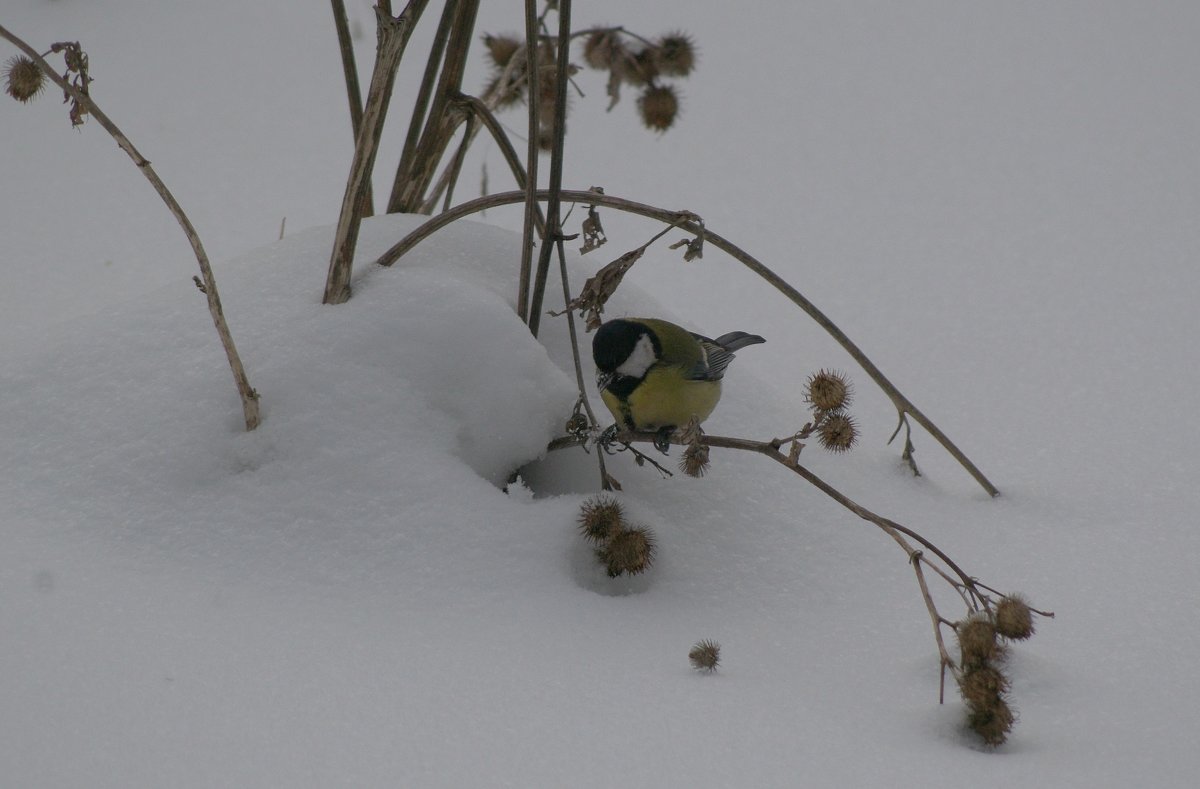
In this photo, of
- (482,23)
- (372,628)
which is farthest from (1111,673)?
(482,23)

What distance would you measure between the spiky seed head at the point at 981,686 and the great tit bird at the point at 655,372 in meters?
0.66

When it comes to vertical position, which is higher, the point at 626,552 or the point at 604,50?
the point at 604,50

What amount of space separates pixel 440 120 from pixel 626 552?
3.22 feet

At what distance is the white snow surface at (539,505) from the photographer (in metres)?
1.19

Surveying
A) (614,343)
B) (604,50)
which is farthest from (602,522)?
(604,50)

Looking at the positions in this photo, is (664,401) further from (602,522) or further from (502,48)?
(502,48)

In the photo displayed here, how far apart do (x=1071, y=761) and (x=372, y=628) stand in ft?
2.84

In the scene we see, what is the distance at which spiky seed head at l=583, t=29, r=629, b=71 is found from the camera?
2.17 m

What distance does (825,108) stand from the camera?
3.68 m

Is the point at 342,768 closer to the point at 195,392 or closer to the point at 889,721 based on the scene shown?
the point at 889,721

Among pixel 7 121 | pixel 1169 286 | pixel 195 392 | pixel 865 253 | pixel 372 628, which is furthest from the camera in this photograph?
pixel 7 121

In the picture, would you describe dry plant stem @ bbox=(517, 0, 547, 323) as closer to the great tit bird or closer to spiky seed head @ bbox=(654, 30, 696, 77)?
the great tit bird

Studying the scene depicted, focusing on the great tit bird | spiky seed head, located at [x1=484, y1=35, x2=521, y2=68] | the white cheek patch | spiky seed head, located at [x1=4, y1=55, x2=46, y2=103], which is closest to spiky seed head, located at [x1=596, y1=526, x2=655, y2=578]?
the great tit bird

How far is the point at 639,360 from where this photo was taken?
190 centimetres
